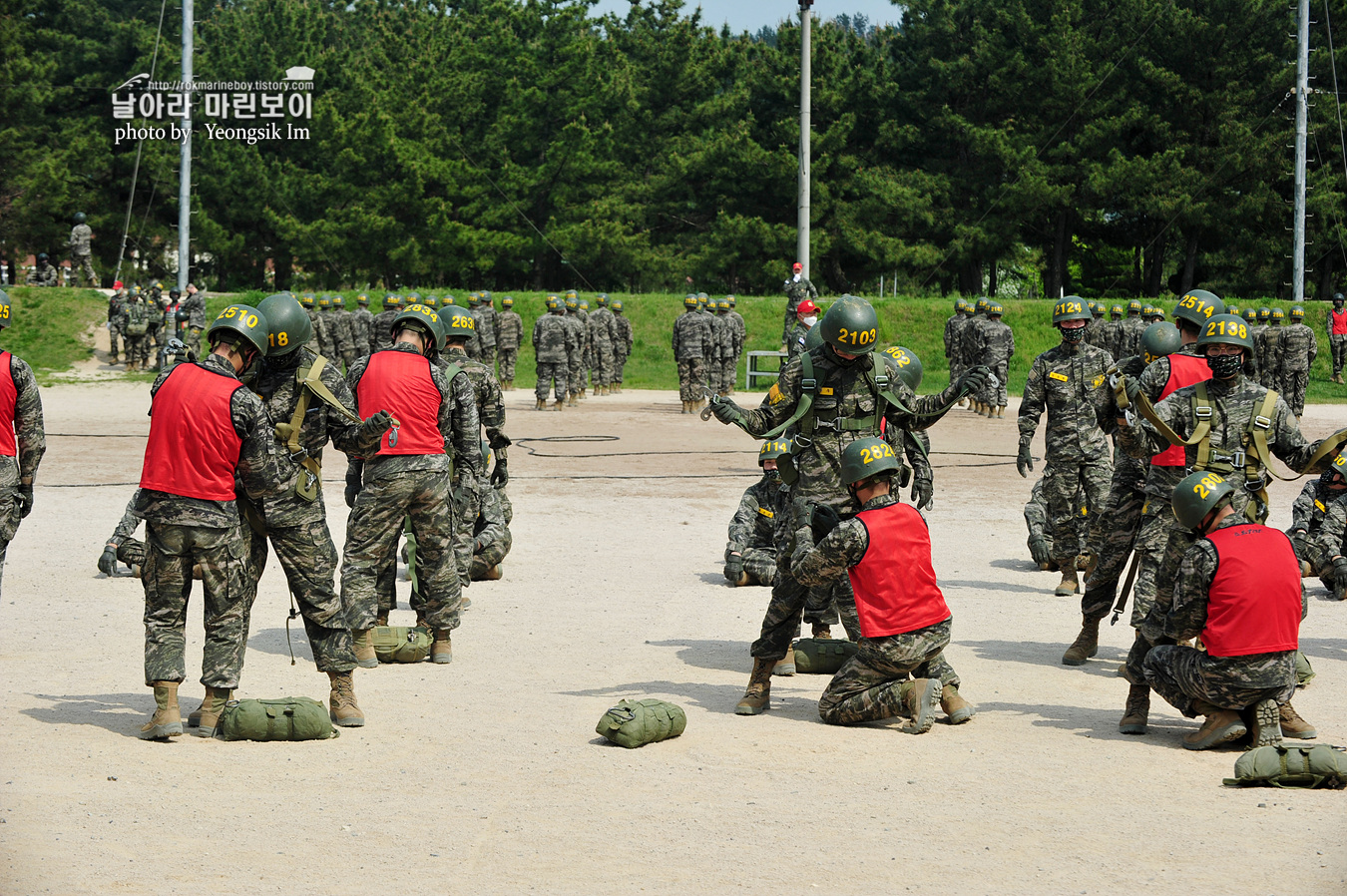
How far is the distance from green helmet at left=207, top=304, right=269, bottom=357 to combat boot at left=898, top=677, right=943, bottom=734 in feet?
12.1

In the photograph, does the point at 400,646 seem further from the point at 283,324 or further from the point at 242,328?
the point at 242,328

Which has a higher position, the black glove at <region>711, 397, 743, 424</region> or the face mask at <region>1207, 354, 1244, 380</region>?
the face mask at <region>1207, 354, 1244, 380</region>

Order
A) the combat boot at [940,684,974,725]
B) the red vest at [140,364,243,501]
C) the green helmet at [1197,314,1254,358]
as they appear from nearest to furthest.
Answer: the red vest at [140,364,243,501] < the combat boot at [940,684,974,725] < the green helmet at [1197,314,1254,358]

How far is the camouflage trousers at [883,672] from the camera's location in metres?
7.26

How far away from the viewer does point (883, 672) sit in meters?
7.33

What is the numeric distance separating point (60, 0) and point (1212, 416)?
50.1 metres

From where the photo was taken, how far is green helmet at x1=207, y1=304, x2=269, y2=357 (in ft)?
22.9

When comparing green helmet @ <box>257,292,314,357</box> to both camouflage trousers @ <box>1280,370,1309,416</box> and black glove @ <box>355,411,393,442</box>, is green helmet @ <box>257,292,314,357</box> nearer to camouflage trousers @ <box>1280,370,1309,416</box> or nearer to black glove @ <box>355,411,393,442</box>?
black glove @ <box>355,411,393,442</box>

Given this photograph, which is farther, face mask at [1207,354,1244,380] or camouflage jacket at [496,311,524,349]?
camouflage jacket at [496,311,524,349]

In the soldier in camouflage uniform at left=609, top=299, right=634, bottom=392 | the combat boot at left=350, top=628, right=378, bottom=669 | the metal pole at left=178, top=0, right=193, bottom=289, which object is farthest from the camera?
the metal pole at left=178, top=0, right=193, bottom=289

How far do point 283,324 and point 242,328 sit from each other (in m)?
0.24

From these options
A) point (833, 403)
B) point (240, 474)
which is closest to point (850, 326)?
point (833, 403)

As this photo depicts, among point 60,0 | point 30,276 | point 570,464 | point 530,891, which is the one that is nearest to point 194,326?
point 30,276

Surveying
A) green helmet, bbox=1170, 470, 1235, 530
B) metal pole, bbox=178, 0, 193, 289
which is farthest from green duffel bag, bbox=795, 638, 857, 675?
metal pole, bbox=178, 0, 193, 289
